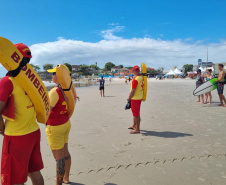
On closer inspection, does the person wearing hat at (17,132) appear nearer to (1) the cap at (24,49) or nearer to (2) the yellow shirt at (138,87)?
(1) the cap at (24,49)

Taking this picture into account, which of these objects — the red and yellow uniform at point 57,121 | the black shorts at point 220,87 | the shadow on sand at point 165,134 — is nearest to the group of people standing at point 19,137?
the red and yellow uniform at point 57,121

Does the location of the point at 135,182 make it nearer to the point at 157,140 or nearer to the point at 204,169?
the point at 204,169

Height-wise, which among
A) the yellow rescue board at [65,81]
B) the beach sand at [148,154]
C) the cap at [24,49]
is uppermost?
the cap at [24,49]

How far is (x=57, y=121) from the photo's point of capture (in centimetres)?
262

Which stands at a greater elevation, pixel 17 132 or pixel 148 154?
pixel 17 132

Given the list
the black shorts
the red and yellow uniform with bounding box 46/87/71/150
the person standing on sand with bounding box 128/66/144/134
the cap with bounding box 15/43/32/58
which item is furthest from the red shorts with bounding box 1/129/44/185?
the black shorts

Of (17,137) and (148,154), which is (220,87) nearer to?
(148,154)

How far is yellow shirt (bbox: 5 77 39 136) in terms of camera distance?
6.33 feet

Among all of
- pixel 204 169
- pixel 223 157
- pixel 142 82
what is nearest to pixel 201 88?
pixel 142 82

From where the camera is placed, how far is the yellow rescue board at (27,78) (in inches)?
71.2

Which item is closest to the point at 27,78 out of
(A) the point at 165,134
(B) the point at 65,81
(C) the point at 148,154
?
(B) the point at 65,81

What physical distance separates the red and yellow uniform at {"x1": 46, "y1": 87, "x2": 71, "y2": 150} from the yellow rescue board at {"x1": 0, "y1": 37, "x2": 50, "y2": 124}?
0.39 m

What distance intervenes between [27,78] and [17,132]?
22.6 inches

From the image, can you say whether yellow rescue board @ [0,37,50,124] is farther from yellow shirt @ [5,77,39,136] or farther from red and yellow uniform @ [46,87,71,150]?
red and yellow uniform @ [46,87,71,150]
